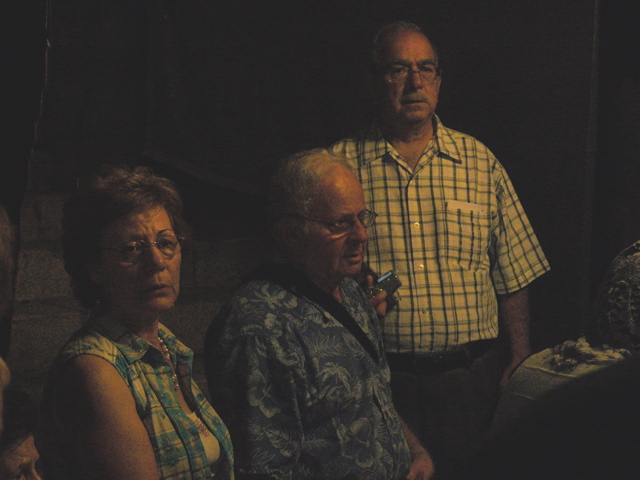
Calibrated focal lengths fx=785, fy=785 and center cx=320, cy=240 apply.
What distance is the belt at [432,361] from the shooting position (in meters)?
2.89

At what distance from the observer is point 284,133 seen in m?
3.75

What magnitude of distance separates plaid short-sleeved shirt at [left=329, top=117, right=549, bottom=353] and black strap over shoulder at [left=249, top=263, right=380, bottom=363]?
0.71 metres

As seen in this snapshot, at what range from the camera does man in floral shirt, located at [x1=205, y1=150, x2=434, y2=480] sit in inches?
77.4

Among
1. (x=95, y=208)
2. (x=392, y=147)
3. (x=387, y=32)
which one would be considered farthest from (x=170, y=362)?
(x=387, y=32)

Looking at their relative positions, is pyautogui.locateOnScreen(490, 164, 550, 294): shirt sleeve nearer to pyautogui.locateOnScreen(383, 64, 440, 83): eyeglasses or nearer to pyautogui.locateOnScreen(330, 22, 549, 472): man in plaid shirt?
pyautogui.locateOnScreen(330, 22, 549, 472): man in plaid shirt

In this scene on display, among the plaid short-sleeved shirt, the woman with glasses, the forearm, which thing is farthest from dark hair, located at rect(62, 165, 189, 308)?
the forearm

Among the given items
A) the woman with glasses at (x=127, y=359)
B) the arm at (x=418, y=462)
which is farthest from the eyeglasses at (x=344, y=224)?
the arm at (x=418, y=462)

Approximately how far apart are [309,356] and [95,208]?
65 centimetres

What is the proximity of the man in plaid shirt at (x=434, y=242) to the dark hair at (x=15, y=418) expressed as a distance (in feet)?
5.06

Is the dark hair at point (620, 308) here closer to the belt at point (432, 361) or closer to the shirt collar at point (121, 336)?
the belt at point (432, 361)

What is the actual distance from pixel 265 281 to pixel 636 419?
159cm

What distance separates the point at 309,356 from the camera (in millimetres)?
2033

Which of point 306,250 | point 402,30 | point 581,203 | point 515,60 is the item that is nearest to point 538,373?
point 306,250

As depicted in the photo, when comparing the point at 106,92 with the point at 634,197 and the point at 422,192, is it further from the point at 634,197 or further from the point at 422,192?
the point at 634,197
